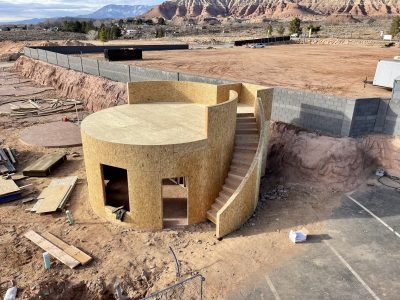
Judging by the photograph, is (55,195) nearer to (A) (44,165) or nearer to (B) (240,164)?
(A) (44,165)

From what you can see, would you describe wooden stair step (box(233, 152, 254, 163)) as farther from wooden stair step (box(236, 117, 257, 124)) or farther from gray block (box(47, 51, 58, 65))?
gray block (box(47, 51, 58, 65))

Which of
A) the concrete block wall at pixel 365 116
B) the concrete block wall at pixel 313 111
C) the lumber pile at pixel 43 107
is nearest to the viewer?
the concrete block wall at pixel 365 116

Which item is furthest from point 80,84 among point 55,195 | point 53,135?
point 55,195

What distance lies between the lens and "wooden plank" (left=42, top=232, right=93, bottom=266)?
1078 cm

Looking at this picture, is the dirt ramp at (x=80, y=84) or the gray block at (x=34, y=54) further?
the gray block at (x=34, y=54)

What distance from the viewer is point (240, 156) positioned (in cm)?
1373

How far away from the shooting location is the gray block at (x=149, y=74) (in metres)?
22.9

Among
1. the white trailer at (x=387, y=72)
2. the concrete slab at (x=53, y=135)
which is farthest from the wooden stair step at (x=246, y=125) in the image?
the concrete slab at (x=53, y=135)

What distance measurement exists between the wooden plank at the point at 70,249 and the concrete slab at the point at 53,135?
1011cm

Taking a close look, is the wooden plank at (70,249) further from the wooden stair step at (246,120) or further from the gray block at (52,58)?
the gray block at (52,58)

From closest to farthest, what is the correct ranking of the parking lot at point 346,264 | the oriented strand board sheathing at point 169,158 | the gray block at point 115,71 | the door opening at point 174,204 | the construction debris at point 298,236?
the parking lot at point 346,264
the oriented strand board sheathing at point 169,158
the construction debris at point 298,236
the door opening at point 174,204
the gray block at point 115,71

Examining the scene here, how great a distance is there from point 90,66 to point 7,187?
62.6 ft

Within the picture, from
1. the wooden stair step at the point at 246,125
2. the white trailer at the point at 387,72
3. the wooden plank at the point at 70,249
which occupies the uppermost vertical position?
the white trailer at the point at 387,72

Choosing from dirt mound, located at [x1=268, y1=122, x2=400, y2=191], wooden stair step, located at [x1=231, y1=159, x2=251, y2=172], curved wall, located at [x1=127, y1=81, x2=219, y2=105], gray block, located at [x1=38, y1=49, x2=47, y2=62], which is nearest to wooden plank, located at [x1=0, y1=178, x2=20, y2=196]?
curved wall, located at [x1=127, y1=81, x2=219, y2=105]
